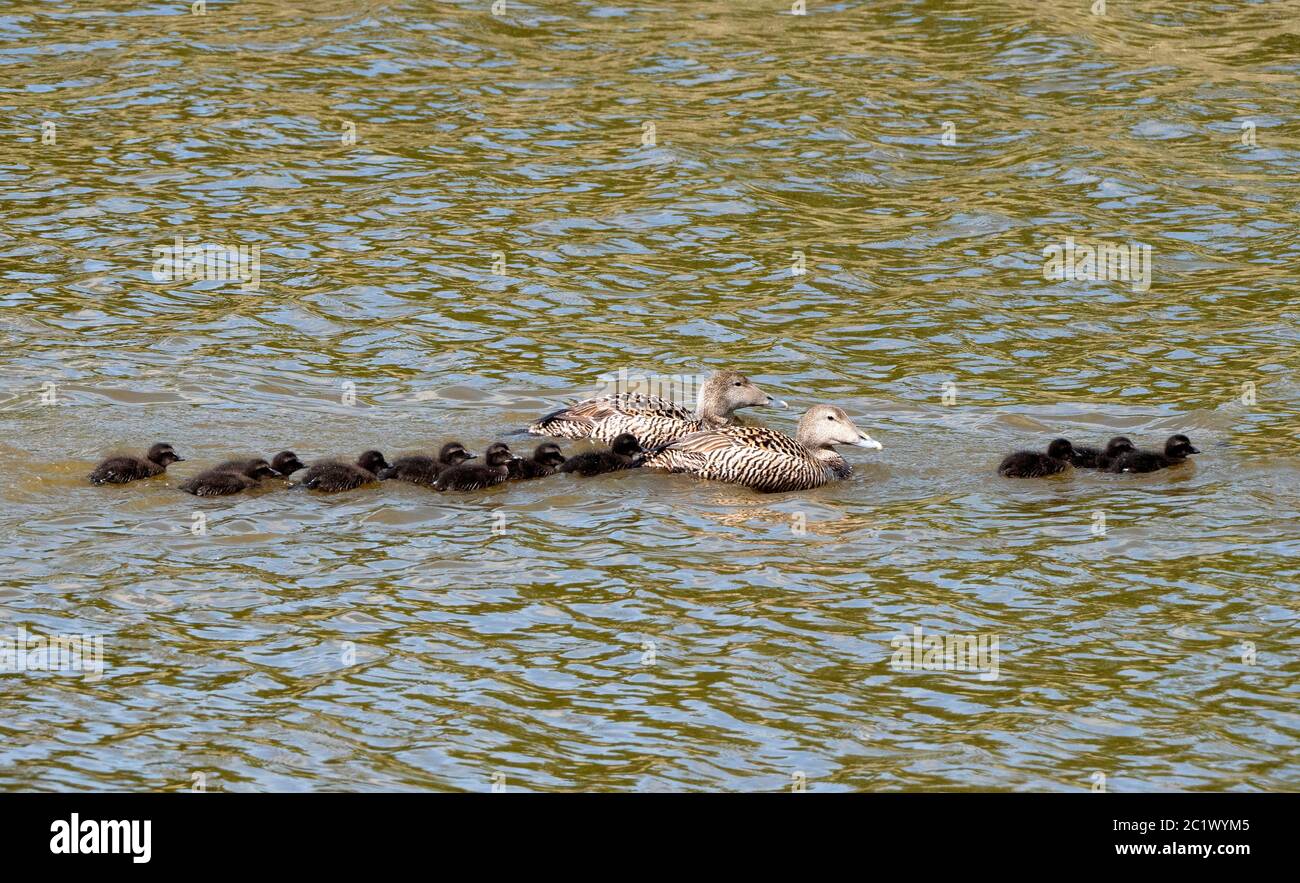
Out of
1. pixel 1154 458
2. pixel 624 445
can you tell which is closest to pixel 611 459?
pixel 624 445

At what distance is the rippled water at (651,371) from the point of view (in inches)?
350

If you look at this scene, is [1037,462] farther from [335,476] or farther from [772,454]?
[335,476]

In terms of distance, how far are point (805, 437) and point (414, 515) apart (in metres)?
2.92

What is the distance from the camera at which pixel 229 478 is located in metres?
11.8

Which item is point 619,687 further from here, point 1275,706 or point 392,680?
point 1275,706

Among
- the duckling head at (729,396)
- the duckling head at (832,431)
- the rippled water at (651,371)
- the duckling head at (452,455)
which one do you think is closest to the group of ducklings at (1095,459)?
the rippled water at (651,371)

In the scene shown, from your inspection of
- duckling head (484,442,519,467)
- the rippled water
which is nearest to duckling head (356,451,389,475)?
the rippled water

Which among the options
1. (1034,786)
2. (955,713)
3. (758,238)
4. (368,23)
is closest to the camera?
(1034,786)

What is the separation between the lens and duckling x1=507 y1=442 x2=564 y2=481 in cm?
1239

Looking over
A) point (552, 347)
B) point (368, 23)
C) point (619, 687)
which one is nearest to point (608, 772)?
point (619, 687)

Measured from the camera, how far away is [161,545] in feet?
36.1

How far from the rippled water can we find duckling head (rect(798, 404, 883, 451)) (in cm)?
38

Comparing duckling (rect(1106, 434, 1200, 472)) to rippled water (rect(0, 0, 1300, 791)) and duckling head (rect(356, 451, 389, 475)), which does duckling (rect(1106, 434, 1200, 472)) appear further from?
duckling head (rect(356, 451, 389, 475))

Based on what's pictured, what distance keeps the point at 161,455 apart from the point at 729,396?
3983 millimetres
